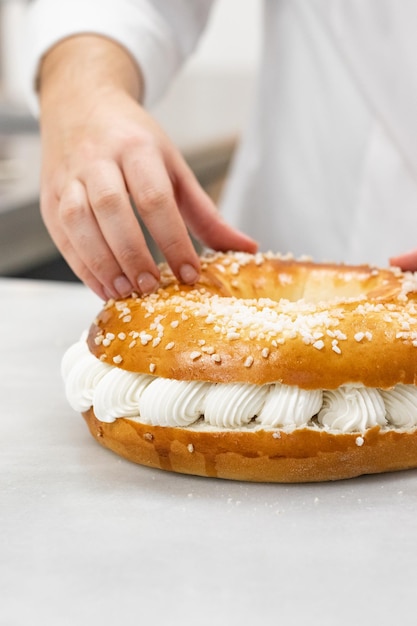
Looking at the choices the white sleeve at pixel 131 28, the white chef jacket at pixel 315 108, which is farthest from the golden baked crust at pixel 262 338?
the white sleeve at pixel 131 28

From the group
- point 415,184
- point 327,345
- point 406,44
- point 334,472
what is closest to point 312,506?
point 334,472

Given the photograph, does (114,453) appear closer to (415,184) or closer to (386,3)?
(415,184)

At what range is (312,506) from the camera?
42.3 inches

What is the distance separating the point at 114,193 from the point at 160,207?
7 cm

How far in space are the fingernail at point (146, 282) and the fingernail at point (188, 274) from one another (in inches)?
2.0

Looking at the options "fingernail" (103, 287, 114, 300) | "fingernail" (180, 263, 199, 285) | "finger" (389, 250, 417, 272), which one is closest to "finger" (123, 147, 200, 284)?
"fingernail" (180, 263, 199, 285)

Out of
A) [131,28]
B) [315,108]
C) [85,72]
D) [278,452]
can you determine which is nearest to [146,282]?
[278,452]

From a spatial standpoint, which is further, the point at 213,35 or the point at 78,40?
the point at 213,35

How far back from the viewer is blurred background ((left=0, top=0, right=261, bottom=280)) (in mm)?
2314

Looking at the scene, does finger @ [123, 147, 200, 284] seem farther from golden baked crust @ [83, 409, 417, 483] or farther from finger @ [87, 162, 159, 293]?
golden baked crust @ [83, 409, 417, 483]

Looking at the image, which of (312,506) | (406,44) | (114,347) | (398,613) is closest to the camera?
(398,613)

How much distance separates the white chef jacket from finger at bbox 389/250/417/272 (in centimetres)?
38

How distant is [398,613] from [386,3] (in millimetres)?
1256

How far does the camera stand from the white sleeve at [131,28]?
1.73m
